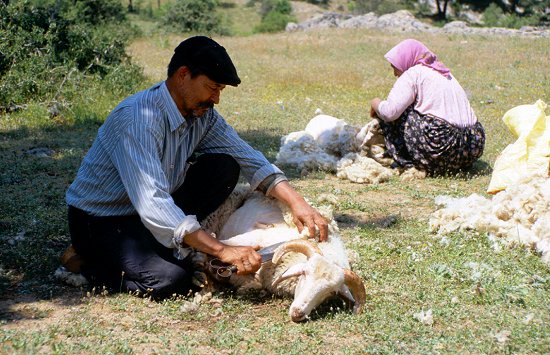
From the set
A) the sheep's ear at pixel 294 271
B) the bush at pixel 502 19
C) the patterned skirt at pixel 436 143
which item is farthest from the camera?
the bush at pixel 502 19

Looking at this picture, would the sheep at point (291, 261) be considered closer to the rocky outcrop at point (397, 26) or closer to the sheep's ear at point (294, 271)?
the sheep's ear at point (294, 271)

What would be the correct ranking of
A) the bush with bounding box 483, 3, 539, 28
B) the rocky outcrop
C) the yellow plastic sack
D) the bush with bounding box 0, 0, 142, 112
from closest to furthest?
the yellow plastic sack, the bush with bounding box 0, 0, 142, 112, the rocky outcrop, the bush with bounding box 483, 3, 539, 28

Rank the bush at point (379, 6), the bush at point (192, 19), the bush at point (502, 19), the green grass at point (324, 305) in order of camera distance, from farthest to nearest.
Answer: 1. the bush at point (379, 6)
2. the bush at point (502, 19)
3. the bush at point (192, 19)
4. the green grass at point (324, 305)

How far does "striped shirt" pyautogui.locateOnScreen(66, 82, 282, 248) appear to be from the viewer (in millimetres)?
3895

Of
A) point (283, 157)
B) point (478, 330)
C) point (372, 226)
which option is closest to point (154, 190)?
A: point (478, 330)

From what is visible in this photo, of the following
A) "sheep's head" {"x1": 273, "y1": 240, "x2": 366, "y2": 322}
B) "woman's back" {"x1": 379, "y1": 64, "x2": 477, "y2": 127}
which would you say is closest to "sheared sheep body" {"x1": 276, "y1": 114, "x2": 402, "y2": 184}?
"woman's back" {"x1": 379, "y1": 64, "x2": 477, "y2": 127}

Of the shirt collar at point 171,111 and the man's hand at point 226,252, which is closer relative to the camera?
the man's hand at point 226,252

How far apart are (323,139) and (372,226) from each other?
2658 mm

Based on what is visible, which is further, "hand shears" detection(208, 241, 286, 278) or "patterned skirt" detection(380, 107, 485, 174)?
"patterned skirt" detection(380, 107, 485, 174)

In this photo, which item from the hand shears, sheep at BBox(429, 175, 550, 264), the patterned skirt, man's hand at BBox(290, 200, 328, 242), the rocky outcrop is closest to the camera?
the hand shears

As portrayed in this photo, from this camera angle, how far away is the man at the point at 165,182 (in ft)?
12.9

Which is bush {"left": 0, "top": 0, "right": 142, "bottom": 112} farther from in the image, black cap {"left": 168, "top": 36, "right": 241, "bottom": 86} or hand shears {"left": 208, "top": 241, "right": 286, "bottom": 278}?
hand shears {"left": 208, "top": 241, "right": 286, "bottom": 278}

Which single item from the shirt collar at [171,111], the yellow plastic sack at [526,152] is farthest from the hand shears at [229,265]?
the yellow plastic sack at [526,152]

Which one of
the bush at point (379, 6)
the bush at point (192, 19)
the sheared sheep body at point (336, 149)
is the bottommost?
the bush at point (379, 6)
